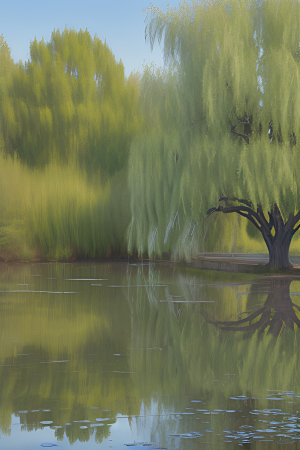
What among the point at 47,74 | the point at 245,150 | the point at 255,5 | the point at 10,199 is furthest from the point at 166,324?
the point at 47,74

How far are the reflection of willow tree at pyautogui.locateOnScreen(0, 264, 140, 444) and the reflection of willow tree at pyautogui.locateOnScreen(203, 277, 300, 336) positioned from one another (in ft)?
4.82

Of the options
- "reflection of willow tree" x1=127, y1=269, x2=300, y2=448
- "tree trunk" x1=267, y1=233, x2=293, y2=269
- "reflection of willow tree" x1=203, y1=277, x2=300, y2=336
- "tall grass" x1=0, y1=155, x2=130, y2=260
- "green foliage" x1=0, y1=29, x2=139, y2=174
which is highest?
"green foliage" x1=0, y1=29, x2=139, y2=174

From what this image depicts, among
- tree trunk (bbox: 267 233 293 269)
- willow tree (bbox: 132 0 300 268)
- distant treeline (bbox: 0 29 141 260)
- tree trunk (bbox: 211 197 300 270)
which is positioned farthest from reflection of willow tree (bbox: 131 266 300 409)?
distant treeline (bbox: 0 29 141 260)

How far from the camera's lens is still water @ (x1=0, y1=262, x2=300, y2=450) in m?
4.03

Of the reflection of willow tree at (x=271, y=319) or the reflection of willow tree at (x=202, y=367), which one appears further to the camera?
the reflection of willow tree at (x=271, y=319)

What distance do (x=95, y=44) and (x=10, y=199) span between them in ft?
30.3

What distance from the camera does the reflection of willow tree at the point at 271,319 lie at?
847 centimetres

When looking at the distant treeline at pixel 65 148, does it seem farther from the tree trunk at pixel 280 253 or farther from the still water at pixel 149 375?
the still water at pixel 149 375

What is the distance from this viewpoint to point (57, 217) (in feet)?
88.5

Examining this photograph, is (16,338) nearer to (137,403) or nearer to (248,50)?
(137,403)

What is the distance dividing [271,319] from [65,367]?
13.5ft

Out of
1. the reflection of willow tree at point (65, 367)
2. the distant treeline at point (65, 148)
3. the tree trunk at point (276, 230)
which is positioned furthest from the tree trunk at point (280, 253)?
the distant treeline at point (65, 148)

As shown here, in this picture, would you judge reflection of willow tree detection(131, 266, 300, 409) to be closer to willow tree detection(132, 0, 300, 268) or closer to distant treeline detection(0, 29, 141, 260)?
willow tree detection(132, 0, 300, 268)

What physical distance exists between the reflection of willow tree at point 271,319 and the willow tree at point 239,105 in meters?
4.69
